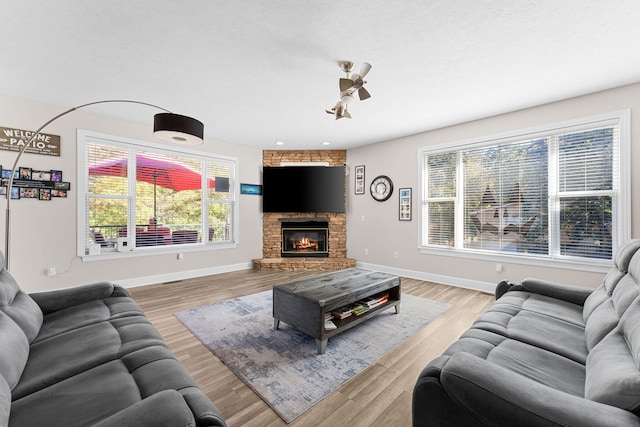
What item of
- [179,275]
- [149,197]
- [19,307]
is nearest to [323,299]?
[19,307]

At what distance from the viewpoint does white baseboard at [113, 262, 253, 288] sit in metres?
4.31

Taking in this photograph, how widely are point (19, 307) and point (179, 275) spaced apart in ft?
11.0

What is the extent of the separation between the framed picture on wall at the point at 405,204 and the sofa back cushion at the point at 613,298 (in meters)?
3.16

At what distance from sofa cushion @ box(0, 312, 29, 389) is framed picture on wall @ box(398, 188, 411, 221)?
4.91 meters

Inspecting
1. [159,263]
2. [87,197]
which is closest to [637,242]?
[159,263]

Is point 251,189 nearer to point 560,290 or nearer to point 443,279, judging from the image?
point 443,279

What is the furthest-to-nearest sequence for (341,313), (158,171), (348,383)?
(158,171)
(341,313)
(348,383)

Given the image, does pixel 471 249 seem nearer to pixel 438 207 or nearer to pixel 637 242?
pixel 438 207

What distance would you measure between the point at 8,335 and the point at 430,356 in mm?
2684

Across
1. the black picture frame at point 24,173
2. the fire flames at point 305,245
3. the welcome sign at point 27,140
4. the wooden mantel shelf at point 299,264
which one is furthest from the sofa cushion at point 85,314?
the fire flames at point 305,245

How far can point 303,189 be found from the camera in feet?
19.6

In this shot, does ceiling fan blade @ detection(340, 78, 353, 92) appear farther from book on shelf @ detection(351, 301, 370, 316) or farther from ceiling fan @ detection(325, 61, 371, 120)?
book on shelf @ detection(351, 301, 370, 316)

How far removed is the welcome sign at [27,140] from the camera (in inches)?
133

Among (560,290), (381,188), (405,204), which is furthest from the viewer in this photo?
(381,188)
